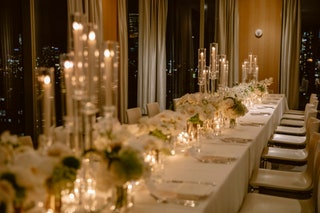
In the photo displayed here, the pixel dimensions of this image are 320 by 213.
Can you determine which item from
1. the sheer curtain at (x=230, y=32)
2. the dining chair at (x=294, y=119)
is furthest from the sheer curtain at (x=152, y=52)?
the dining chair at (x=294, y=119)

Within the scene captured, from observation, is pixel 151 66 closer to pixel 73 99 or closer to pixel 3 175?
pixel 73 99

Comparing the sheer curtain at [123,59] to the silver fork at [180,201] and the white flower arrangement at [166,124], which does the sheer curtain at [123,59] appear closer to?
the white flower arrangement at [166,124]

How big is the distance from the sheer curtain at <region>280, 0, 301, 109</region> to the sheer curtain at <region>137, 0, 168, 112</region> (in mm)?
2858

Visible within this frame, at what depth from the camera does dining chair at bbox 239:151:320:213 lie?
9.34 ft

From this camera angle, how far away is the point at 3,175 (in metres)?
1.32

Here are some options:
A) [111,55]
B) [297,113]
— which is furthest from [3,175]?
[297,113]

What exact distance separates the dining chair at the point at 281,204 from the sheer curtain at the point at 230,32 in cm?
706

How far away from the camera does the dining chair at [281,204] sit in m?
2.85

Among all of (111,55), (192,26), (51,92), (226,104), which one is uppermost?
(192,26)

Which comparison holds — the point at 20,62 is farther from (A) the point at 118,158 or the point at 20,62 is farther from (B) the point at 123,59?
(A) the point at 118,158

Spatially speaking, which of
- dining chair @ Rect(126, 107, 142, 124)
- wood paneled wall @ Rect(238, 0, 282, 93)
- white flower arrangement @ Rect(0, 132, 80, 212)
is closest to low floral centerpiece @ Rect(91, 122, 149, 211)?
white flower arrangement @ Rect(0, 132, 80, 212)

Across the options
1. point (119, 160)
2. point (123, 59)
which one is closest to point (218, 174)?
point (119, 160)

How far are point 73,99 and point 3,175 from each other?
23.4 inches

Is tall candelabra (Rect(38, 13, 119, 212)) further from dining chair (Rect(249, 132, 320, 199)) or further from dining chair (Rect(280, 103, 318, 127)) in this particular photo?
dining chair (Rect(280, 103, 318, 127))
